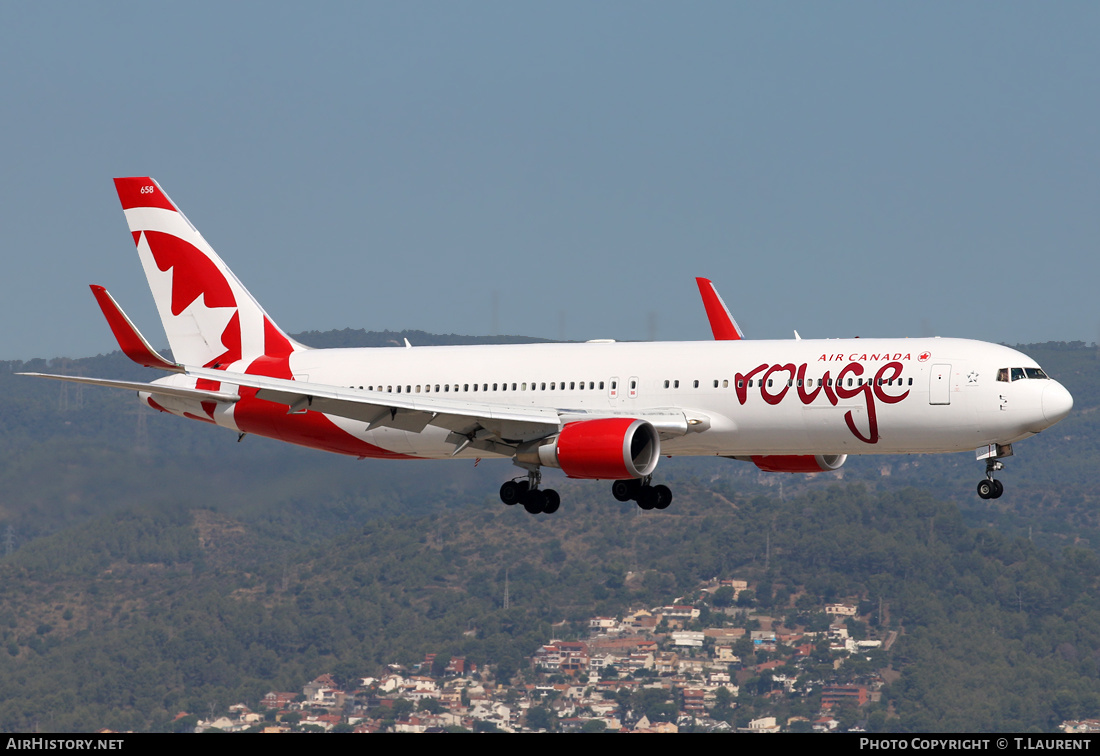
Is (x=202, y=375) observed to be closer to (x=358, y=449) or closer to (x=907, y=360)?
(x=358, y=449)

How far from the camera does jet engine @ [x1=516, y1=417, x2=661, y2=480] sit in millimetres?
47438

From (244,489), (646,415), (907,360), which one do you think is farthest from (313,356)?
(244,489)

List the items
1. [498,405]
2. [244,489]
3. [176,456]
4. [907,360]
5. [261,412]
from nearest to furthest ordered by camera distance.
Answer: [907,360] < [498,405] < [261,412] < [244,489] < [176,456]

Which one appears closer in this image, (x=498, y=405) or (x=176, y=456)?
(x=498, y=405)

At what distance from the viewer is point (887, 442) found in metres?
48.2

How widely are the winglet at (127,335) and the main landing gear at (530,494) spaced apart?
39.4ft

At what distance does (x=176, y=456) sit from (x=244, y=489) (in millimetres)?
16804

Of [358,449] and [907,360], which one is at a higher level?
[907,360]

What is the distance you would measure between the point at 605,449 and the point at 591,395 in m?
4.72

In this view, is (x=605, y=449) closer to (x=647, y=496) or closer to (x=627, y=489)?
(x=647, y=496)

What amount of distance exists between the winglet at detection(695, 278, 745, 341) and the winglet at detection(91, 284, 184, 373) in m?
22.5

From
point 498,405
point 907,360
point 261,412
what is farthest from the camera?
point 261,412

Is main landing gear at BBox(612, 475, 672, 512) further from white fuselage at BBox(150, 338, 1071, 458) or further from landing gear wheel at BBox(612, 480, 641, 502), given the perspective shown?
white fuselage at BBox(150, 338, 1071, 458)
